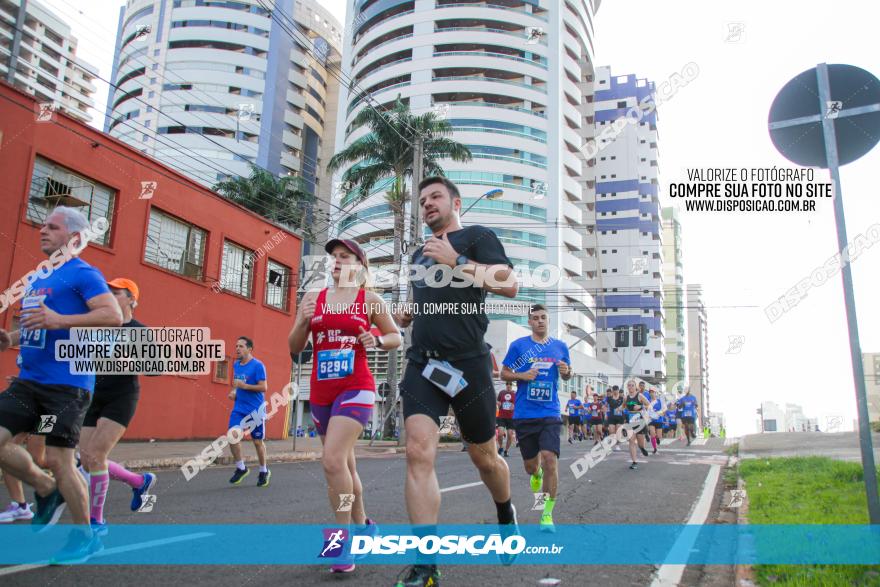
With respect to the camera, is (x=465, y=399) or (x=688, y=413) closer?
(x=465, y=399)

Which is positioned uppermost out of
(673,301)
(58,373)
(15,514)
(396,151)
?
(673,301)

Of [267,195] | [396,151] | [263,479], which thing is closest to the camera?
[263,479]

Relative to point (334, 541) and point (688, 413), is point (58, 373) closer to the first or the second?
point (334, 541)

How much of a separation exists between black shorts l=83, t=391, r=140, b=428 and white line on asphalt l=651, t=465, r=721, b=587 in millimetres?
4088

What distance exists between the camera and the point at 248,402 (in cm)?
899

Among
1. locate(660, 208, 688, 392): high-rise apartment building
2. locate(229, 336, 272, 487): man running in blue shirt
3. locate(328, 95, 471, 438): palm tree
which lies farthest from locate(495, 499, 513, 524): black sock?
locate(660, 208, 688, 392): high-rise apartment building

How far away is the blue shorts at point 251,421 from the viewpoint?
8.84 meters

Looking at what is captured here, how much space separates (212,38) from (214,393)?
66.0 metres

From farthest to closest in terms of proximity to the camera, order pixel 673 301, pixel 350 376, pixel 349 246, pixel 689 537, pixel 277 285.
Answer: pixel 673 301 < pixel 277 285 < pixel 689 537 < pixel 349 246 < pixel 350 376

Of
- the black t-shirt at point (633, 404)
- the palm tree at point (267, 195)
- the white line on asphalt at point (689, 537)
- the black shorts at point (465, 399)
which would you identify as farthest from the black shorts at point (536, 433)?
the palm tree at point (267, 195)

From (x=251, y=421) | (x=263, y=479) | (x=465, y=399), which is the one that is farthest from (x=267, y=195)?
(x=465, y=399)

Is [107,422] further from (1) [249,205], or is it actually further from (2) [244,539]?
(1) [249,205]

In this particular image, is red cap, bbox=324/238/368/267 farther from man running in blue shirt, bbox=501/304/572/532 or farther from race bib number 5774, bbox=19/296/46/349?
man running in blue shirt, bbox=501/304/572/532

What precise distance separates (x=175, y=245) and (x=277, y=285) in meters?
5.85
